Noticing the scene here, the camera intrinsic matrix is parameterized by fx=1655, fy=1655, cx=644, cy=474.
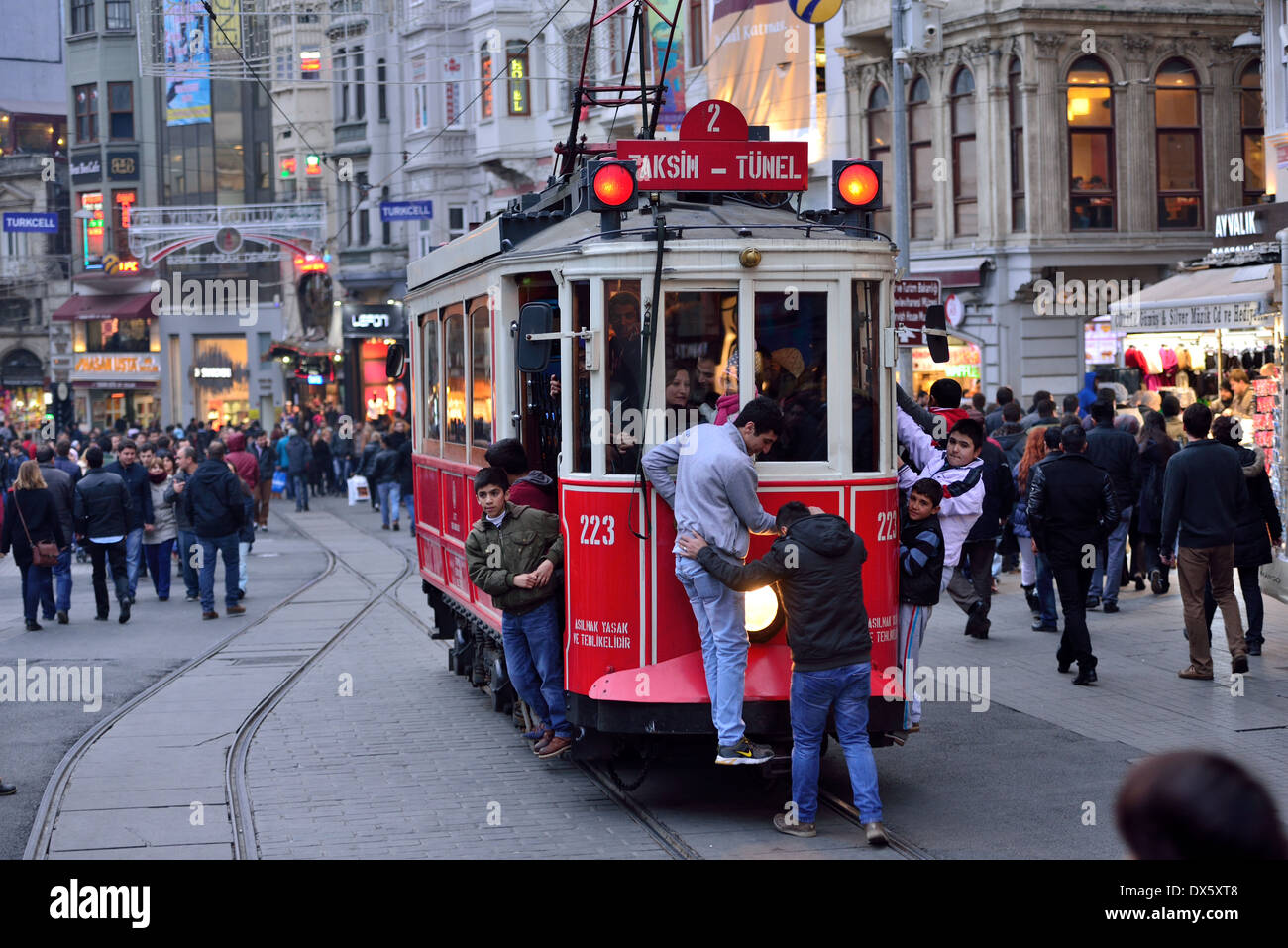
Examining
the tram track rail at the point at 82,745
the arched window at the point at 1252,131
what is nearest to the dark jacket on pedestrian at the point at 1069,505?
A: the tram track rail at the point at 82,745

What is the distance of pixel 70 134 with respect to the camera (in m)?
60.7

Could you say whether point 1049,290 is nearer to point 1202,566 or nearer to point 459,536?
point 1202,566

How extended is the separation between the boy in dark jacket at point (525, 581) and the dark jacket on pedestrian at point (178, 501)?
377 inches

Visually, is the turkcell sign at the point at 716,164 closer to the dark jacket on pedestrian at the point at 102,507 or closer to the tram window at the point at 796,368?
the tram window at the point at 796,368

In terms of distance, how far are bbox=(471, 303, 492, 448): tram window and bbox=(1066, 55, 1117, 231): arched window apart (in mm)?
19834

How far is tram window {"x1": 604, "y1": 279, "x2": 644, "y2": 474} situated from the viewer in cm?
843

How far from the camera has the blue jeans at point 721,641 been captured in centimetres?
802

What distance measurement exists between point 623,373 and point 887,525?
5.15 ft

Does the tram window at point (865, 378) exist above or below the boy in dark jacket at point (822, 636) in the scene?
above

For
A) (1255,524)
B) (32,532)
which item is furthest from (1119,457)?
(32,532)

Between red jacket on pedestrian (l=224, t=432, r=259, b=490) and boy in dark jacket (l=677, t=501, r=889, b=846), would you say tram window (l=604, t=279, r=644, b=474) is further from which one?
red jacket on pedestrian (l=224, t=432, r=259, b=490)
